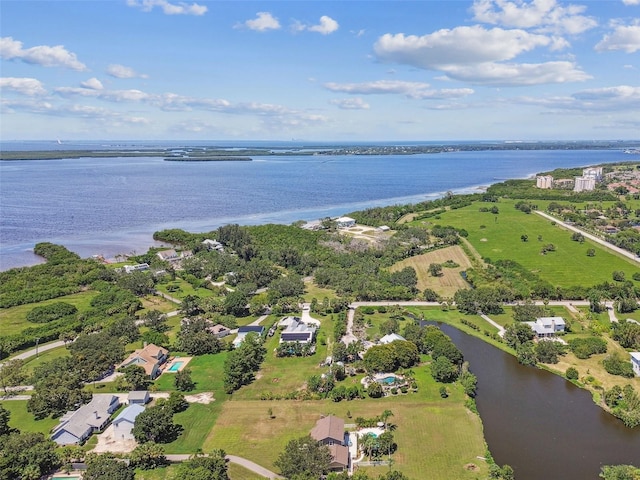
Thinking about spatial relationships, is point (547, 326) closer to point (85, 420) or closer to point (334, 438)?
point (334, 438)

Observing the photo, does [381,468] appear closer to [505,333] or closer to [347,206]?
[505,333]

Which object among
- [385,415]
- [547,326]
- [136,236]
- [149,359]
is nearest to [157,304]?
[149,359]

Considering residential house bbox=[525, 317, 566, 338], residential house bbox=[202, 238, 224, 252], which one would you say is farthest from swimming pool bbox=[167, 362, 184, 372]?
residential house bbox=[202, 238, 224, 252]

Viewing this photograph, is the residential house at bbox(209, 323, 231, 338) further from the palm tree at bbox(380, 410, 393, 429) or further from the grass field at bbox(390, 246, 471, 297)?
the grass field at bbox(390, 246, 471, 297)

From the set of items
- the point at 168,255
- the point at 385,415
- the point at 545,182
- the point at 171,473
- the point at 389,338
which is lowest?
the point at 171,473

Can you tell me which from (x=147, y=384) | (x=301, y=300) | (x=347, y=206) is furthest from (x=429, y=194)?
(x=147, y=384)
